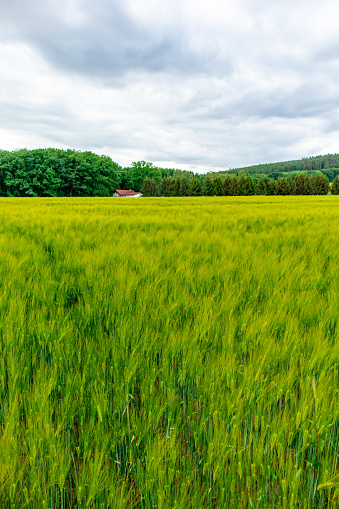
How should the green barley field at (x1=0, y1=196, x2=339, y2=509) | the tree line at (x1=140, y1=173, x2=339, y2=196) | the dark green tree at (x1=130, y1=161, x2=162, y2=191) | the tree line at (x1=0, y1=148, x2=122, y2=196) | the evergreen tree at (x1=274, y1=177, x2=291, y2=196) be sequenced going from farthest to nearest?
1. the dark green tree at (x1=130, y1=161, x2=162, y2=191)
2. the tree line at (x1=140, y1=173, x2=339, y2=196)
3. the evergreen tree at (x1=274, y1=177, x2=291, y2=196)
4. the tree line at (x1=0, y1=148, x2=122, y2=196)
5. the green barley field at (x1=0, y1=196, x2=339, y2=509)

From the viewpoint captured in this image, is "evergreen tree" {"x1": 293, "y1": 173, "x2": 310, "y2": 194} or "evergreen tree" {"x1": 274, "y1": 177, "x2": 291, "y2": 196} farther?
"evergreen tree" {"x1": 293, "y1": 173, "x2": 310, "y2": 194}

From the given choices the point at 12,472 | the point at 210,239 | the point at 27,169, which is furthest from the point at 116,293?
the point at 27,169

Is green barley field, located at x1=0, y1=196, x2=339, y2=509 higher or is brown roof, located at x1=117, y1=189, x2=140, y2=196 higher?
brown roof, located at x1=117, y1=189, x2=140, y2=196

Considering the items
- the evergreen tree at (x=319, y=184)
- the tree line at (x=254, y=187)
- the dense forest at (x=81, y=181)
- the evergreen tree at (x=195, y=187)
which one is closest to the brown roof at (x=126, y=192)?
the dense forest at (x=81, y=181)

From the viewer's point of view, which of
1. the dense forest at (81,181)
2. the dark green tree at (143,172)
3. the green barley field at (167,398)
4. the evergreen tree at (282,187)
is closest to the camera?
the green barley field at (167,398)

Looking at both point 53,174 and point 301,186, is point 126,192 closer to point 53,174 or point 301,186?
point 53,174

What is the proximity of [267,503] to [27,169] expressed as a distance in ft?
216

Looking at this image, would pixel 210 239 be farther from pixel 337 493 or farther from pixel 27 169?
pixel 27 169

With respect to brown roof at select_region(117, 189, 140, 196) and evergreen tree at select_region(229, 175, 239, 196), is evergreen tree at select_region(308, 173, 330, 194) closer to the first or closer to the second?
evergreen tree at select_region(229, 175, 239, 196)

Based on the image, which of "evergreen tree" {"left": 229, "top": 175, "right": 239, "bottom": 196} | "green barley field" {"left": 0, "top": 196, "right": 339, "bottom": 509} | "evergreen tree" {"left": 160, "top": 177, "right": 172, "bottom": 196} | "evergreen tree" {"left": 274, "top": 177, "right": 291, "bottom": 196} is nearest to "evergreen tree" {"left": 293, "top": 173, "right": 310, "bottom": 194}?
"evergreen tree" {"left": 274, "top": 177, "right": 291, "bottom": 196}

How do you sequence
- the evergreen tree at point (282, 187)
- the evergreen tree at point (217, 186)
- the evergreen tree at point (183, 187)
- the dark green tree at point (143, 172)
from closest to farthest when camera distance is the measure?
the evergreen tree at point (282, 187), the evergreen tree at point (217, 186), the evergreen tree at point (183, 187), the dark green tree at point (143, 172)

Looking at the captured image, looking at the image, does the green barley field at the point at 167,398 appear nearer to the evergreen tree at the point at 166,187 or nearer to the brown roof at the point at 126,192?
the evergreen tree at the point at 166,187

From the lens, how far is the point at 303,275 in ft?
8.05

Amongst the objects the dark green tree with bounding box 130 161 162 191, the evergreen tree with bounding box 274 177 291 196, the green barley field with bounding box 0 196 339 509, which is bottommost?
the green barley field with bounding box 0 196 339 509
